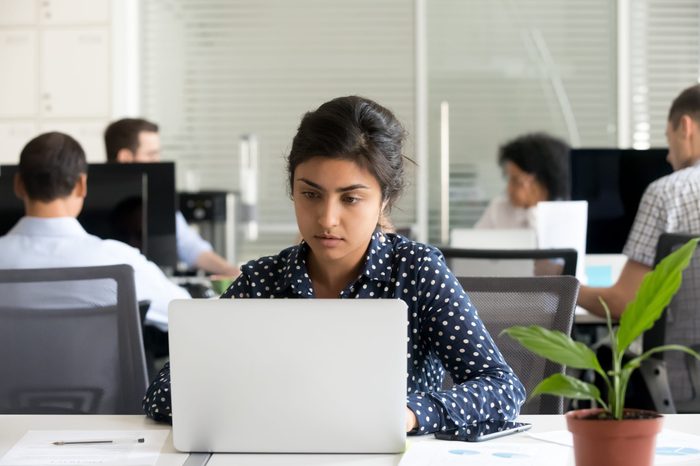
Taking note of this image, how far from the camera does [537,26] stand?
660 centimetres

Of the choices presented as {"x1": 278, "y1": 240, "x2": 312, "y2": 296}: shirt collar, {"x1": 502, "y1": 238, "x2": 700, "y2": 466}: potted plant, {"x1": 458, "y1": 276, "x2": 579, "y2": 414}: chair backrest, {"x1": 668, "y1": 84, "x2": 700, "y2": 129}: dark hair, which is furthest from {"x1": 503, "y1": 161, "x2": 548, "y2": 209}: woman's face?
{"x1": 502, "y1": 238, "x2": 700, "y2": 466}: potted plant

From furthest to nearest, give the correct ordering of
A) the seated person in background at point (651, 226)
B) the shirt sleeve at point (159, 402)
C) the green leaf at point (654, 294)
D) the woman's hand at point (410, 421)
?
the seated person in background at point (651, 226)
the shirt sleeve at point (159, 402)
the woman's hand at point (410, 421)
the green leaf at point (654, 294)

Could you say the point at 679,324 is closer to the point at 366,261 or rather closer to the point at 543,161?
the point at 366,261

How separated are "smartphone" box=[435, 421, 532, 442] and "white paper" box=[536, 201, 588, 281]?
1.89 meters

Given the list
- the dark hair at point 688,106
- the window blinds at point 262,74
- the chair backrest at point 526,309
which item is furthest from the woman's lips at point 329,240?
the window blinds at point 262,74

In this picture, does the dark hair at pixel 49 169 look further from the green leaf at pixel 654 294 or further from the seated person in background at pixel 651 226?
the green leaf at pixel 654 294

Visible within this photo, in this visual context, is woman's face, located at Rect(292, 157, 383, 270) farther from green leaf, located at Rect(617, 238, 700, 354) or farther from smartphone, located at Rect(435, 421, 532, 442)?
green leaf, located at Rect(617, 238, 700, 354)

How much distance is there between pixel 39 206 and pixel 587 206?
182 centimetres

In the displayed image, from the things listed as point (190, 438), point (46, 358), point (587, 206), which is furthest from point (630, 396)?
point (190, 438)

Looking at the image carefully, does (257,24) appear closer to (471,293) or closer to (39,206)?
(39,206)

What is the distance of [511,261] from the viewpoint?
2988 millimetres

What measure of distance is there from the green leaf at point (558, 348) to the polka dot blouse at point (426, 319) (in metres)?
0.52

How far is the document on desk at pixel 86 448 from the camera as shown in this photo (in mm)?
1503

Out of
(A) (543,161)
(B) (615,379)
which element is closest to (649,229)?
(A) (543,161)
